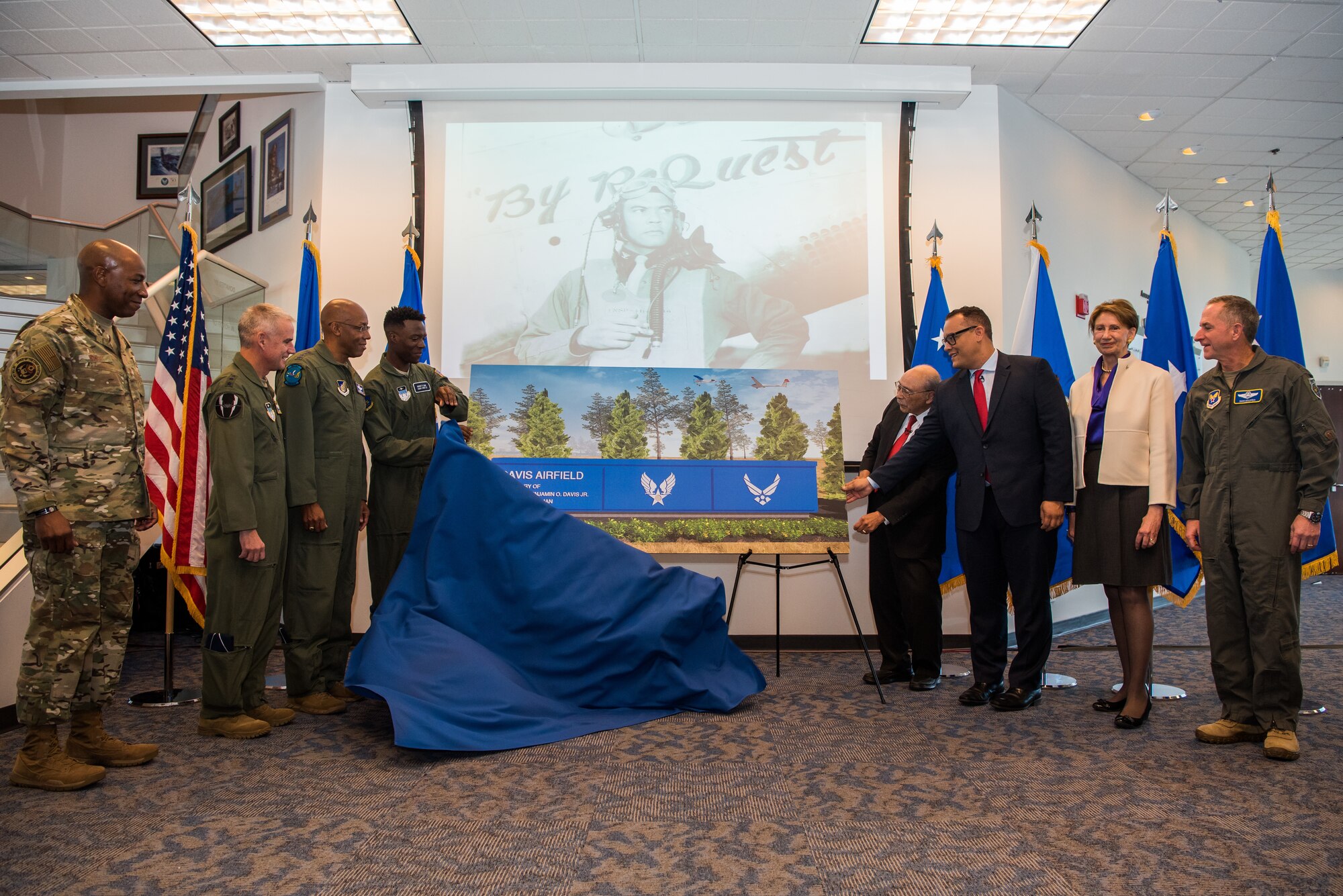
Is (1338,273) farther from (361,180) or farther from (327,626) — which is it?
(327,626)

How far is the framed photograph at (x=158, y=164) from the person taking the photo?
6.80 m

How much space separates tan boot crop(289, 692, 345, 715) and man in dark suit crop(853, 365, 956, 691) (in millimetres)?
2284

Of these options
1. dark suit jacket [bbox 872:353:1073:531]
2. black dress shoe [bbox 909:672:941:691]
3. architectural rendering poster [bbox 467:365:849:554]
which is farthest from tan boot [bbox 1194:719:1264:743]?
architectural rendering poster [bbox 467:365:849:554]

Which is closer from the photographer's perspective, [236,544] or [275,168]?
[236,544]

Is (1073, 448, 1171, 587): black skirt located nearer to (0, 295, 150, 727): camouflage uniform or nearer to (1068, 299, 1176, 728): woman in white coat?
(1068, 299, 1176, 728): woman in white coat

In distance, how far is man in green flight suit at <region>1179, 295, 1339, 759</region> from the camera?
2713 mm

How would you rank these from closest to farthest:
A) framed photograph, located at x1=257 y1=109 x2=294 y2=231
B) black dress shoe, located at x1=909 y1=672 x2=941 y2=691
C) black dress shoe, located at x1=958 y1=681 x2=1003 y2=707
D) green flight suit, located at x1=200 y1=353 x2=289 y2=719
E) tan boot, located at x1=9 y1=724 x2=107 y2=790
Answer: tan boot, located at x1=9 y1=724 x2=107 y2=790 < green flight suit, located at x1=200 y1=353 x2=289 y2=719 < black dress shoe, located at x1=958 y1=681 x2=1003 y2=707 < black dress shoe, located at x1=909 y1=672 x2=941 y2=691 < framed photograph, located at x1=257 y1=109 x2=294 y2=231

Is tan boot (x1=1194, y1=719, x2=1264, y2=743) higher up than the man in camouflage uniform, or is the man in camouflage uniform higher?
the man in camouflage uniform

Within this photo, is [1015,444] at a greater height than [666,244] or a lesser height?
lesser

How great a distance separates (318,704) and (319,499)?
0.80 m

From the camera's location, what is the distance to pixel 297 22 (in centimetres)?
457

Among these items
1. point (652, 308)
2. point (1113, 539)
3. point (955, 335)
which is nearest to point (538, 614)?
point (955, 335)

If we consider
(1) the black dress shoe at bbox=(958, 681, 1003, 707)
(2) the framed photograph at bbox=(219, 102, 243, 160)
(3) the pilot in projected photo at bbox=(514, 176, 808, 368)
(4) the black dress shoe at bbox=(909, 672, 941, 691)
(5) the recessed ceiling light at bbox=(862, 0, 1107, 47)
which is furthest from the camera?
(2) the framed photograph at bbox=(219, 102, 243, 160)

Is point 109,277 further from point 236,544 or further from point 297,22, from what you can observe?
point 297,22
